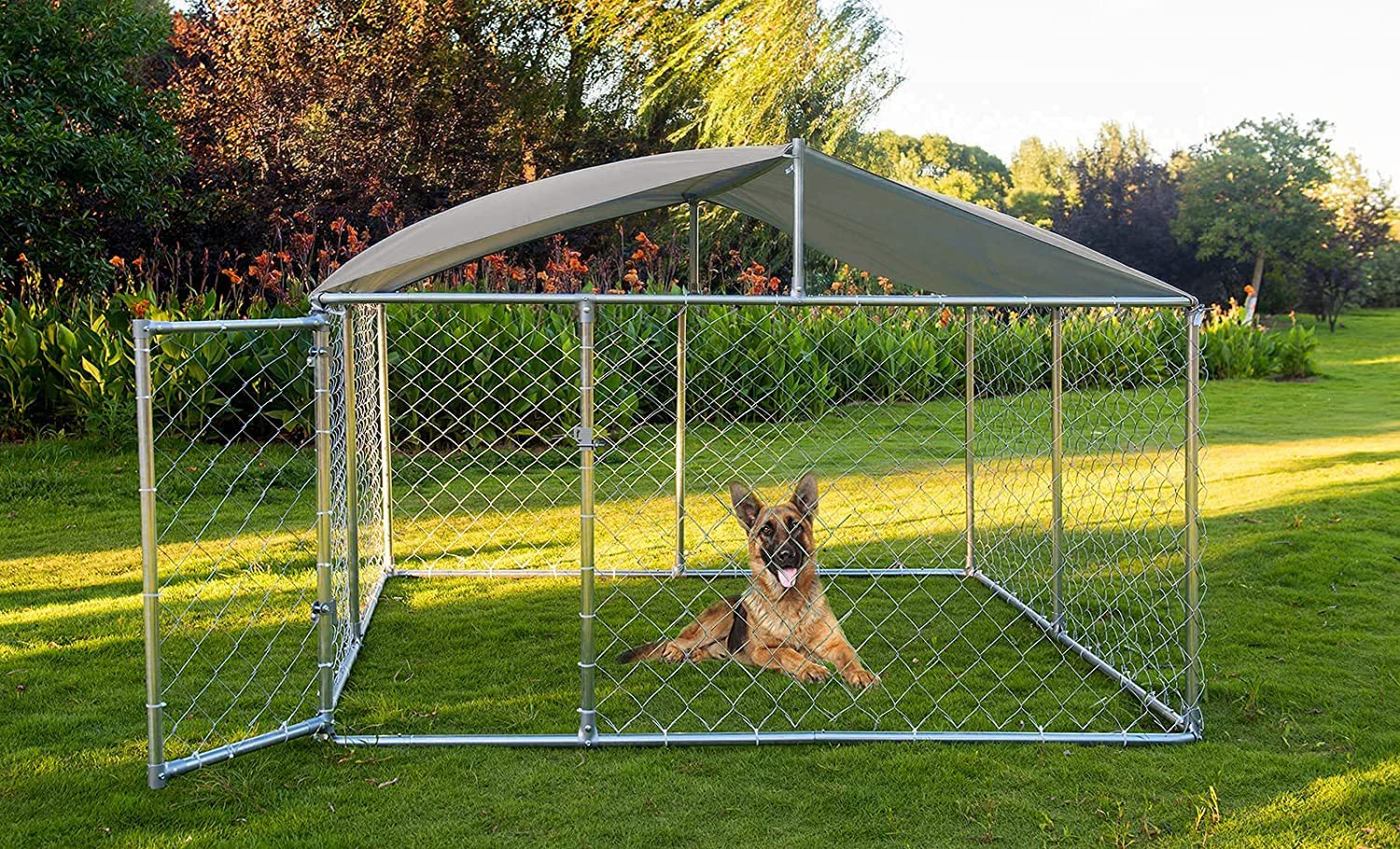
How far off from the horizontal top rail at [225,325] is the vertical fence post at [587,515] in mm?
811

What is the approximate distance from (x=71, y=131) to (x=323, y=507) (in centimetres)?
769

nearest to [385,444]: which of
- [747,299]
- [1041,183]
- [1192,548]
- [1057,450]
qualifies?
[747,299]

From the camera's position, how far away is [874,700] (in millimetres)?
3963

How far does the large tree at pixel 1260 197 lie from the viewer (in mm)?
28672

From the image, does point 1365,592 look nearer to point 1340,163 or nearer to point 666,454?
point 666,454

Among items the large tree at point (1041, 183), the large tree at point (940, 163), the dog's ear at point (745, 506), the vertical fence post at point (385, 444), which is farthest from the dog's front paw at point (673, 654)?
the large tree at point (1041, 183)

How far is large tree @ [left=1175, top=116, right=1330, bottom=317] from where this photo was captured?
2867 centimetres

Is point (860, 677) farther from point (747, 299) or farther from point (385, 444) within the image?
point (385, 444)

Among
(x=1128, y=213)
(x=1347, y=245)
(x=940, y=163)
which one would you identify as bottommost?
(x=1347, y=245)

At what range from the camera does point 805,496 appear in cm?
412

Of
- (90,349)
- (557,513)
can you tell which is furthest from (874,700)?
(90,349)

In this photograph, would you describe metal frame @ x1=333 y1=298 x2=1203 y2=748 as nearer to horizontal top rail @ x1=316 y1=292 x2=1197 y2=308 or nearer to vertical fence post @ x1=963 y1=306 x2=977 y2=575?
horizontal top rail @ x1=316 y1=292 x2=1197 y2=308

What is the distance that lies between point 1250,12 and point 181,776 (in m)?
26.9

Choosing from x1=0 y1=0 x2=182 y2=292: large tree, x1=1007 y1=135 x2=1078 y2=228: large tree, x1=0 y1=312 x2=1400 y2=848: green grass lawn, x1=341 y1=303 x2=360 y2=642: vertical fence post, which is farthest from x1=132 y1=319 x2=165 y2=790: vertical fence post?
x1=1007 y1=135 x2=1078 y2=228: large tree
